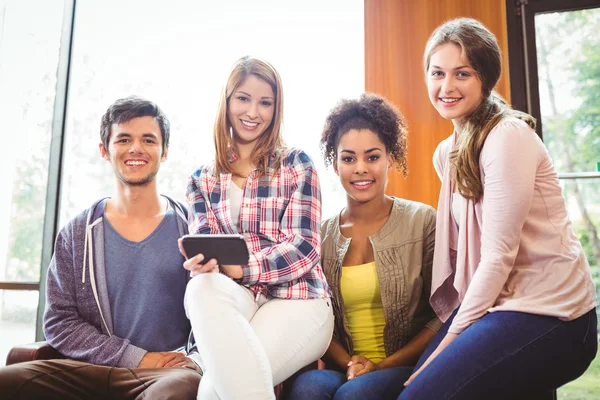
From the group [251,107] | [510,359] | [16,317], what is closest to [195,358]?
[251,107]

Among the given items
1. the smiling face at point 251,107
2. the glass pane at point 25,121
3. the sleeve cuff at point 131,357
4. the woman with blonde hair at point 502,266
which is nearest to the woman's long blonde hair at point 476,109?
the woman with blonde hair at point 502,266

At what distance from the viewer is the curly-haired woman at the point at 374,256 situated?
1688 mm

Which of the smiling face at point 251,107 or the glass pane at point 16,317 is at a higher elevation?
the smiling face at point 251,107

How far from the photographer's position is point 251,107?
1.66m

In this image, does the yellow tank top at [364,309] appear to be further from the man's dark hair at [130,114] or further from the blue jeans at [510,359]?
the man's dark hair at [130,114]

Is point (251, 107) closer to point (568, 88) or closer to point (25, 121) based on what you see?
point (568, 88)

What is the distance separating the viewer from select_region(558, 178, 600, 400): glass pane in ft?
8.05

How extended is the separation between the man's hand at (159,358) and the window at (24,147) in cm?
157

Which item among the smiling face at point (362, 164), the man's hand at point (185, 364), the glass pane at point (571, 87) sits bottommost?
the man's hand at point (185, 364)

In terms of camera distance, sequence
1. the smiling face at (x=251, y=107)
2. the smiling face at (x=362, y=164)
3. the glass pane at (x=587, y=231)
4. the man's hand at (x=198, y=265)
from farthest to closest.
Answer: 1. the glass pane at (x=587, y=231)
2. the smiling face at (x=362, y=164)
3. the smiling face at (x=251, y=107)
4. the man's hand at (x=198, y=265)

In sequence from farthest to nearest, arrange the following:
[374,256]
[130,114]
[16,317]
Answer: [16,317]
[130,114]
[374,256]

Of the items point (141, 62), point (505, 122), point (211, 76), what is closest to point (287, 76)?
point (211, 76)

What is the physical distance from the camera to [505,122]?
54.2 inches

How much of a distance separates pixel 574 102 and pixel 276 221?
184 centimetres
